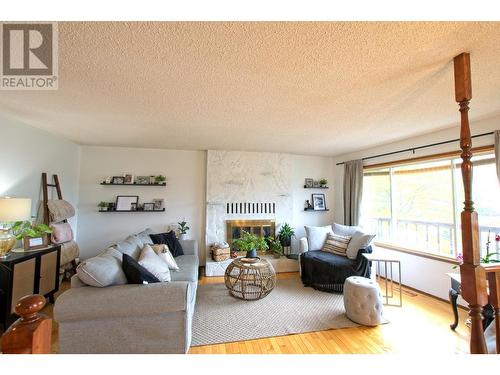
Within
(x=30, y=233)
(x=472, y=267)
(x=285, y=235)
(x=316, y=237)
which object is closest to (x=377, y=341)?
(x=472, y=267)

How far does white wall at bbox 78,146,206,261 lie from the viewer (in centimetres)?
393

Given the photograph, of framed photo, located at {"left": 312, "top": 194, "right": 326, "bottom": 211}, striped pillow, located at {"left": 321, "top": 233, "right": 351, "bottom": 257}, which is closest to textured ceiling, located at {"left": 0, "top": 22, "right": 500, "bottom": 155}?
striped pillow, located at {"left": 321, "top": 233, "right": 351, "bottom": 257}

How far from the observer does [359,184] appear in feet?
13.5

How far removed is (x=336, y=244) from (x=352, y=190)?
1.28 metres

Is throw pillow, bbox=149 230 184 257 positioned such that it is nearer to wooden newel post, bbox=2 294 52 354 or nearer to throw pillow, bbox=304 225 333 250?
throw pillow, bbox=304 225 333 250

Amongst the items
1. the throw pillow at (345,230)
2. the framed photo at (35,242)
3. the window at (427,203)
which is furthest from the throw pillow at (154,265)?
the window at (427,203)

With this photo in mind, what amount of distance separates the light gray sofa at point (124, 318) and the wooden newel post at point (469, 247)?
1.91 meters

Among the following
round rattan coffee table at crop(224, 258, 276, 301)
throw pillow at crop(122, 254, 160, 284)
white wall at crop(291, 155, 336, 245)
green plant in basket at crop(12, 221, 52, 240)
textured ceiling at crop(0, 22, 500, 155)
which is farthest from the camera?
white wall at crop(291, 155, 336, 245)

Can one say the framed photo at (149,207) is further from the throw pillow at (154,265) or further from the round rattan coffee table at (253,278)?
the round rattan coffee table at (253,278)

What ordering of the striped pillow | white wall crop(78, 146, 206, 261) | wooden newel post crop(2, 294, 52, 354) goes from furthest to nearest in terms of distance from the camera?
1. white wall crop(78, 146, 206, 261)
2. the striped pillow
3. wooden newel post crop(2, 294, 52, 354)

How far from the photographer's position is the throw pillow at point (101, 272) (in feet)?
5.52

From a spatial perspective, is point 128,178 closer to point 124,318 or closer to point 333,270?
Answer: point 124,318

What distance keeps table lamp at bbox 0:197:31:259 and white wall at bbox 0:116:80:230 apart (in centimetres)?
53

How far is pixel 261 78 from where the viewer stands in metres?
1.65
